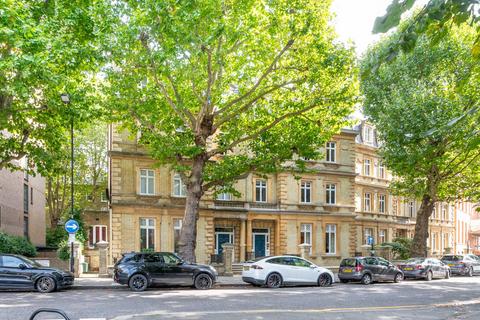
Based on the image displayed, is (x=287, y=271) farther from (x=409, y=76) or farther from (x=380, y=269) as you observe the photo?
(x=409, y=76)

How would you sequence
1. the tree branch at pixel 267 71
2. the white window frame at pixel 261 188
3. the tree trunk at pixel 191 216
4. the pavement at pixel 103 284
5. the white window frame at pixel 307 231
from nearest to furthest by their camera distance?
the pavement at pixel 103 284 < the tree branch at pixel 267 71 < the tree trunk at pixel 191 216 < the white window frame at pixel 261 188 < the white window frame at pixel 307 231

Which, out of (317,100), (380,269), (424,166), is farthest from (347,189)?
(317,100)

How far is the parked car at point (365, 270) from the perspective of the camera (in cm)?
2702

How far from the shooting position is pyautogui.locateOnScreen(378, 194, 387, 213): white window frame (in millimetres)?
49156

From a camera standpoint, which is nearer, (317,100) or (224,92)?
(317,100)

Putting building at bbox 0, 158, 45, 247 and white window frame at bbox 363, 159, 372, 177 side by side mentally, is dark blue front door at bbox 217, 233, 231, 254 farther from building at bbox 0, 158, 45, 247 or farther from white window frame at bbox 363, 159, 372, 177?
white window frame at bbox 363, 159, 372, 177

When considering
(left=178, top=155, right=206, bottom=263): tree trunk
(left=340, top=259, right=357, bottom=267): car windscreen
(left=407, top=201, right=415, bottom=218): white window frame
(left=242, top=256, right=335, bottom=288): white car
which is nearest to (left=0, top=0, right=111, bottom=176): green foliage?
(left=178, top=155, right=206, bottom=263): tree trunk

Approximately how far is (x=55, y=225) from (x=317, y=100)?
117ft

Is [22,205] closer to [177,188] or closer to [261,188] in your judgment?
[177,188]

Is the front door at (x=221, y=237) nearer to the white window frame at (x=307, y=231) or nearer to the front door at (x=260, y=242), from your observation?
the front door at (x=260, y=242)

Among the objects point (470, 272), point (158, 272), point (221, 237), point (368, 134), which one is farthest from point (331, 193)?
point (158, 272)

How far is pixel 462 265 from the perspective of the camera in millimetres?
37438

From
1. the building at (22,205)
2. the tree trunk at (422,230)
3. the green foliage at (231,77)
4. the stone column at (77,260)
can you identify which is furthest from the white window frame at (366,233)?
the building at (22,205)

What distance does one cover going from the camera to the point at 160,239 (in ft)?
114
